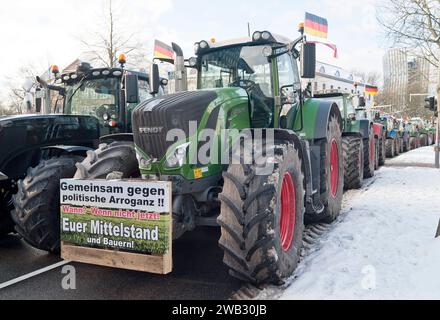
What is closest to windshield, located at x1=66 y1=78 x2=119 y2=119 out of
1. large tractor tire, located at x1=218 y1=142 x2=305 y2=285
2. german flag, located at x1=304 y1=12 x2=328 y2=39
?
large tractor tire, located at x1=218 y1=142 x2=305 y2=285

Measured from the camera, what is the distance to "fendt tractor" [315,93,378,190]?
29.2 ft

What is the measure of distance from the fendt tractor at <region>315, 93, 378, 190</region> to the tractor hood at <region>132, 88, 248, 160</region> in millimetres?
5387

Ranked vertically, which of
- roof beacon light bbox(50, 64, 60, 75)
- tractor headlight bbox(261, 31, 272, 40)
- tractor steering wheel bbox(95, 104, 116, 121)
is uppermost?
roof beacon light bbox(50, 64, 60, 75)

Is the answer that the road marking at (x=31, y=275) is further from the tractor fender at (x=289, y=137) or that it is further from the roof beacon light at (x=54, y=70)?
the roof beacon light at (x=54, y=70)

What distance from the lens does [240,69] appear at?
521 centimetres

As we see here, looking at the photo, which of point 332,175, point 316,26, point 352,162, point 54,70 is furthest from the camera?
point 316,26

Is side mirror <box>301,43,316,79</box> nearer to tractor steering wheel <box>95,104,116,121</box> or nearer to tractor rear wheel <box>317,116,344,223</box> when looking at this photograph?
tractor rear wheel <box>317,116,344,223</box>

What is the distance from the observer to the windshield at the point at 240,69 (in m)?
5.13

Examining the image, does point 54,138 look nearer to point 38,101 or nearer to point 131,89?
point 131,89

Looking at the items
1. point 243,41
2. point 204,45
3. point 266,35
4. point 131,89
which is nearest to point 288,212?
point 266,35

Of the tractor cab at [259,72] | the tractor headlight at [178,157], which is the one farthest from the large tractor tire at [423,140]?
the tractor headlight at [178,157]

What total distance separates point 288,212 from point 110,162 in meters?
1.99

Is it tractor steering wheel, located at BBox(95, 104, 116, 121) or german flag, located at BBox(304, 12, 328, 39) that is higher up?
german flag, located at BBox(304, 12, 328, 39)
